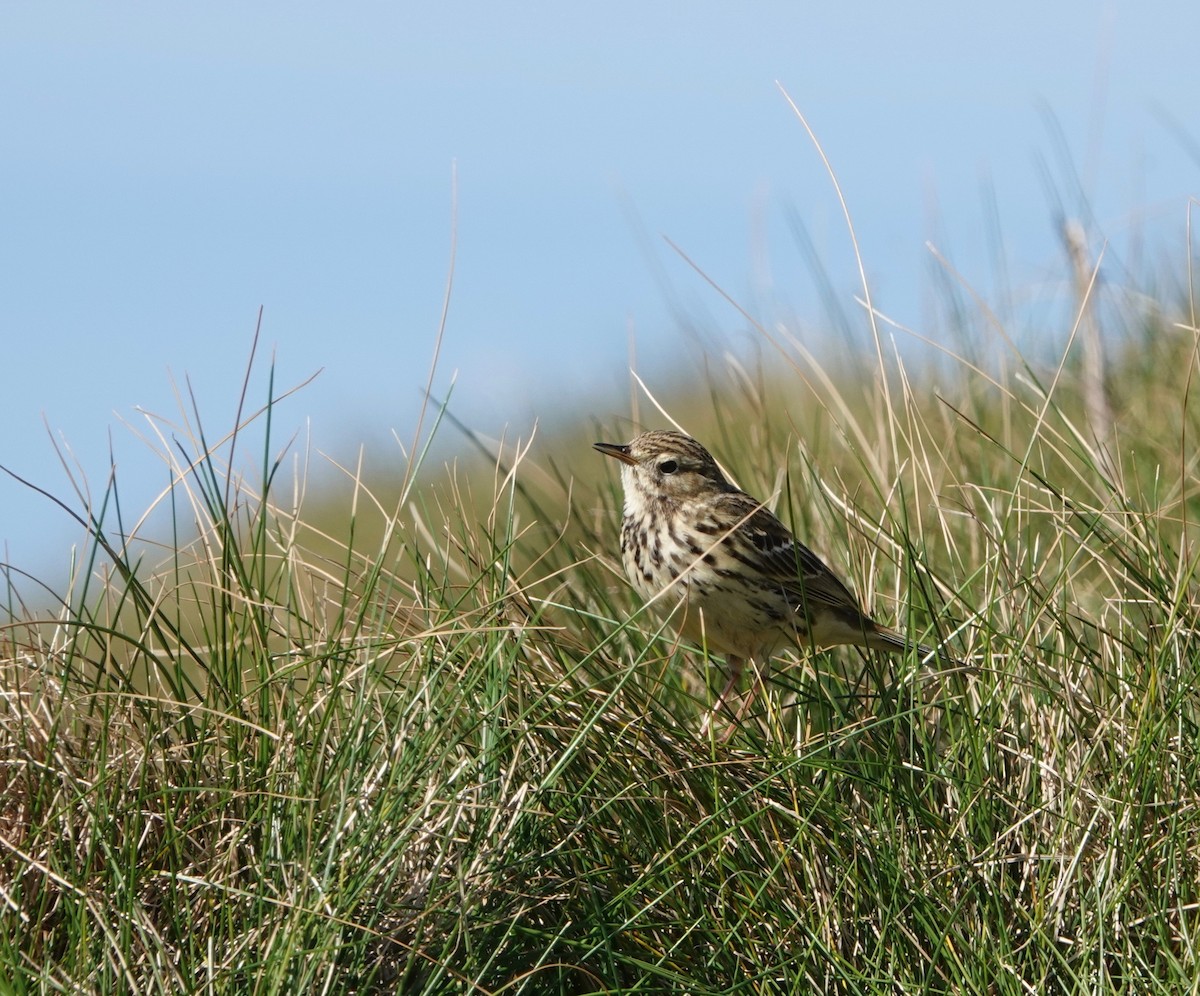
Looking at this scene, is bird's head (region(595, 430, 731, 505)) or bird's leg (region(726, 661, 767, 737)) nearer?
bird's leg (region(726, 661, 767, 737))

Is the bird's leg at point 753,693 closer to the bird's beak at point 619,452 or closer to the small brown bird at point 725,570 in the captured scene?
the small brown bird at point 725,570

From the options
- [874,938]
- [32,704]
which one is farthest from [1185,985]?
[32,704]

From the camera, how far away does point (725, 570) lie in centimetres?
486

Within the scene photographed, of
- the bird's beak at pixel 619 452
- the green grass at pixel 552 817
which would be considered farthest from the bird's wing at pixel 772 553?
the green grass at pixel 552 817

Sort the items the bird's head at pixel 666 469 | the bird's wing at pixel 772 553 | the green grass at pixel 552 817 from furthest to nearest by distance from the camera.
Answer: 1. the bird's head at pixel 666 469
2. the bird's wing at pixel 772 553
3. the green grass at pixel 552 817

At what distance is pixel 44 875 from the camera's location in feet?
9.96

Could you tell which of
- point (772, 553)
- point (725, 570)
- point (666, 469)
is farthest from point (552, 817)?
point (666, 469)

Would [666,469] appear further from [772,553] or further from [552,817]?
[552,817]

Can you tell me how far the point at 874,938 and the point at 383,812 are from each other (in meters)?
1.08

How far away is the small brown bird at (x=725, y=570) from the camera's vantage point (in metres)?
4.66

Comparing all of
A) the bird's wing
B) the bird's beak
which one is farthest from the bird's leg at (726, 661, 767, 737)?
the bird's beak

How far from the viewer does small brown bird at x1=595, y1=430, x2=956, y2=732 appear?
466cm

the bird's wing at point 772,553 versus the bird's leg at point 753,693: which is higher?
the bird's wing at point 772,553

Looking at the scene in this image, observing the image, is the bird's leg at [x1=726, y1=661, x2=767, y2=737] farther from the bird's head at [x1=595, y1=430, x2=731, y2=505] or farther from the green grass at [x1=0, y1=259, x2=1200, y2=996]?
the bird's head at [x1=595, y1=430, x2=731, y2=505]
